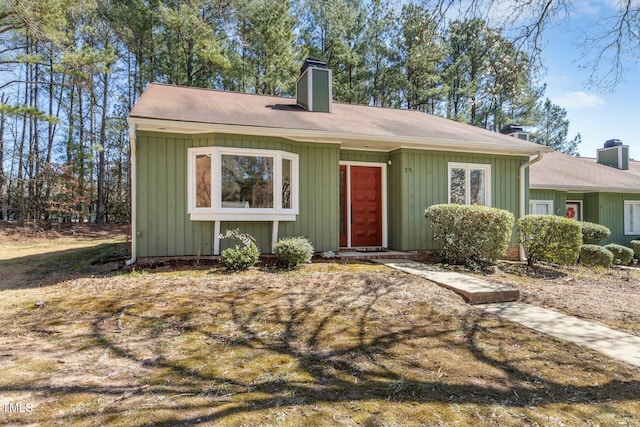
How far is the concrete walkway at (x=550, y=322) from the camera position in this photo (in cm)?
312

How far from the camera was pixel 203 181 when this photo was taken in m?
6.47

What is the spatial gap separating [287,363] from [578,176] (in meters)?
14.9

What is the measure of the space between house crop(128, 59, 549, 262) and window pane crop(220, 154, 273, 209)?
0.06 ft

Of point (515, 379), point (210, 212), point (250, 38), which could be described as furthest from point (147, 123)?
point (250, 38)

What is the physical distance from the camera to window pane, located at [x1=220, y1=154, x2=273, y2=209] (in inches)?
254

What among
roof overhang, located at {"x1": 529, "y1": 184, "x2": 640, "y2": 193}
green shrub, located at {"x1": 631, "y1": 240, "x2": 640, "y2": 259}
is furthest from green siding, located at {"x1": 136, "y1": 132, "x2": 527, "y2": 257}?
green shrub, located at {"x1": 631, "y1": 240, "x2": 640, "y2": 259}

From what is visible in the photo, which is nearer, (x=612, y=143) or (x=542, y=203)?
(x=542, y=203)

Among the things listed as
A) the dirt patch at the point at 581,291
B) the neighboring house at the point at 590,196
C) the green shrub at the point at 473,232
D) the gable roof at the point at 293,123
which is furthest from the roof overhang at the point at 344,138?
the neighboring house at the point at 590,196

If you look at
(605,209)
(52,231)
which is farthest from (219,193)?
(605,209)

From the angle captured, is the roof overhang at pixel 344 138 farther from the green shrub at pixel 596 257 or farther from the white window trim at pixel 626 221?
the white window trim at pixel 626 221

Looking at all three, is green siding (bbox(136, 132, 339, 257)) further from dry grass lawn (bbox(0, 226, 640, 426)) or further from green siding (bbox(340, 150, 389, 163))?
dry grass lawn (bbox(0, 226, 640, 426))

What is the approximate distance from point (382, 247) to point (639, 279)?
552cm

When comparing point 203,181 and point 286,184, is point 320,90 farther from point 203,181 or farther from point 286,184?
point 203,181

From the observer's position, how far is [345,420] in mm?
1936
